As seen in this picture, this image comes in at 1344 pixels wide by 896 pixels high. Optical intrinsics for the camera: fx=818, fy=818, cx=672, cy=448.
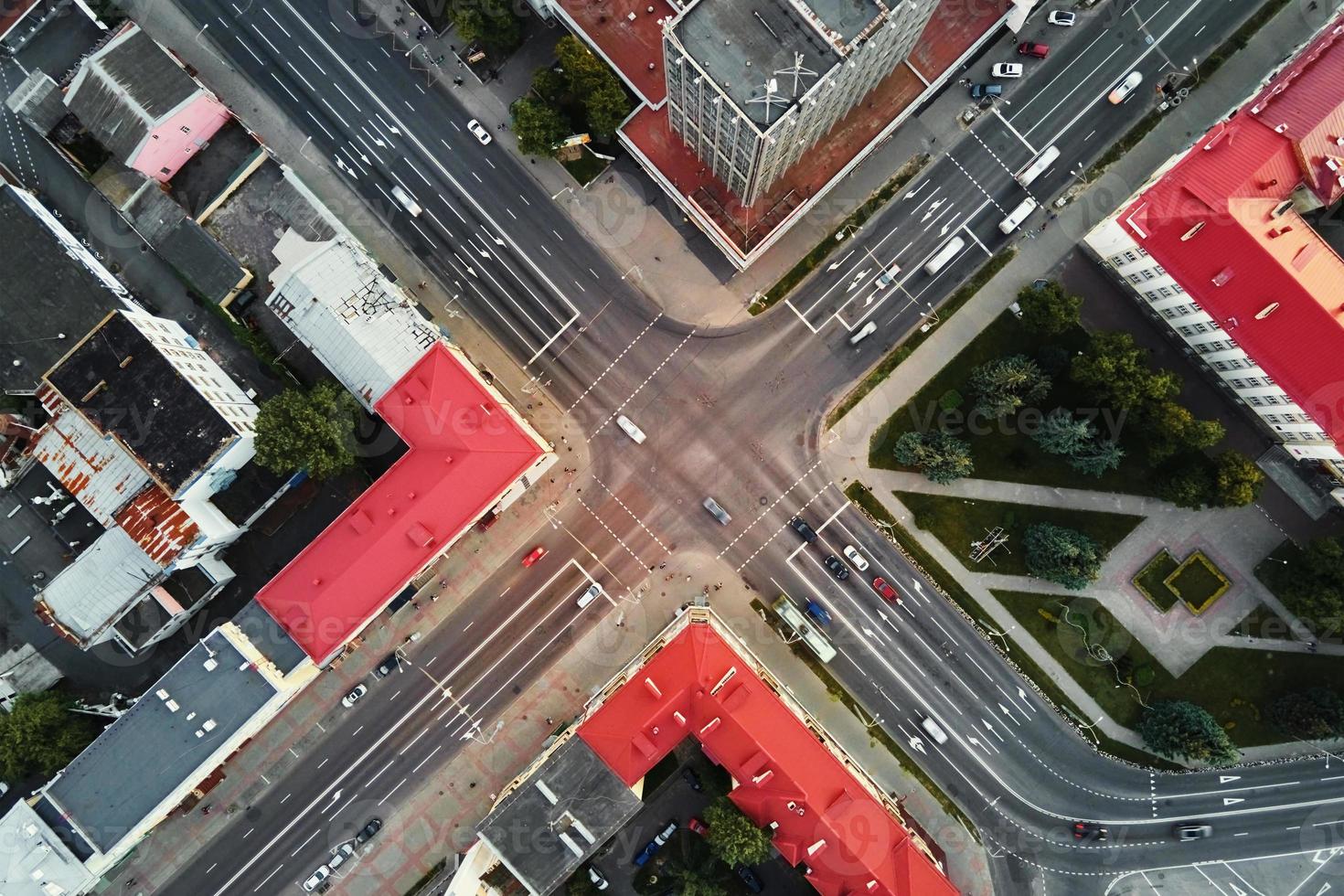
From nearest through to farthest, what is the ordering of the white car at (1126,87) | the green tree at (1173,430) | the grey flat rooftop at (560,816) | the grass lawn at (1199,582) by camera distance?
the grey flat rooftop at (560,816), the green tree at (1173,430), the white car at (1126,87), the grass lawn at (1199,582)

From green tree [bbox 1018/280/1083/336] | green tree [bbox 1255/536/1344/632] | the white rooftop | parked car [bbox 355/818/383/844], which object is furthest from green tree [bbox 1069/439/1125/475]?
parked car [bbox 355/818/383/844]

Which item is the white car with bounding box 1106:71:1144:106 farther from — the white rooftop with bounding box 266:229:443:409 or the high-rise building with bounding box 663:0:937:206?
the white rooftop with bounding box 266:229:443:409

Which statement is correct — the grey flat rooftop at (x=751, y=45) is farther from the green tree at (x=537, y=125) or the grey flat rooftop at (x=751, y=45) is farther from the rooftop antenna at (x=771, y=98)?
the green tree at (x=537, y=125)

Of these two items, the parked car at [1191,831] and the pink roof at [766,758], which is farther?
the parked car at [1191,831]

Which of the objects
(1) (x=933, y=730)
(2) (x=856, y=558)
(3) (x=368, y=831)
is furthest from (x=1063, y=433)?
(3) (x=368, y=831)

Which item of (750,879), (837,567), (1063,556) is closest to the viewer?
(1063,556)

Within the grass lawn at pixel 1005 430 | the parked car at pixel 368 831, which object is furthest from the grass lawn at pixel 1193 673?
the parked car at pixel 368 831

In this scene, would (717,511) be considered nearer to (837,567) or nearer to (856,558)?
(837,567)
